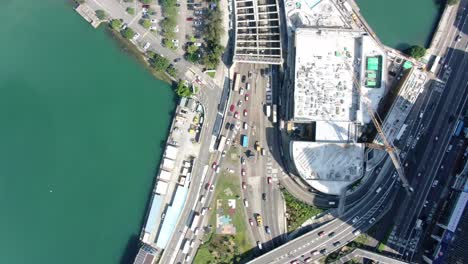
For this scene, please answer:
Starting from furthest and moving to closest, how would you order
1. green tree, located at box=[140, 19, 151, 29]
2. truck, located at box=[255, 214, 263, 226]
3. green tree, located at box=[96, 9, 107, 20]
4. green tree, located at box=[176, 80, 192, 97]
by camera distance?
1. green tree, located at box=[96, 9, 107, 20]
2. green tree, located at box=[140, 19, 151, 29]
3. green tree, located at box=[176, 80, 192, 97]
4. truck, located at box=[255, 214, 263, 226]

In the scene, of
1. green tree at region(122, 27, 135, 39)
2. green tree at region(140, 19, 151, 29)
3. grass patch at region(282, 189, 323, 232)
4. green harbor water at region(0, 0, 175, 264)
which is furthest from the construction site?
green tree at region(122, 27, 135, 39)

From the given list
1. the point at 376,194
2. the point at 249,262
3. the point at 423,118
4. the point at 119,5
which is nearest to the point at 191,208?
the point at 249,262

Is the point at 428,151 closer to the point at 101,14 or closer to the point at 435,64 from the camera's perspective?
the point at 435,64

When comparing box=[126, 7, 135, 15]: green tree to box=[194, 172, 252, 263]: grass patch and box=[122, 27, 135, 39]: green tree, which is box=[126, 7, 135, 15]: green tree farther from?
box=[194, 172, 252, 263]: grass patch

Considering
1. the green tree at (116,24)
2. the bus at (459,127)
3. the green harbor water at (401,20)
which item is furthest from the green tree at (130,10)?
the bus at (459,127)

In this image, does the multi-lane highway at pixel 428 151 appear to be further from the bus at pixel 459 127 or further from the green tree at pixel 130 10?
the green tree at pixel 130 10
